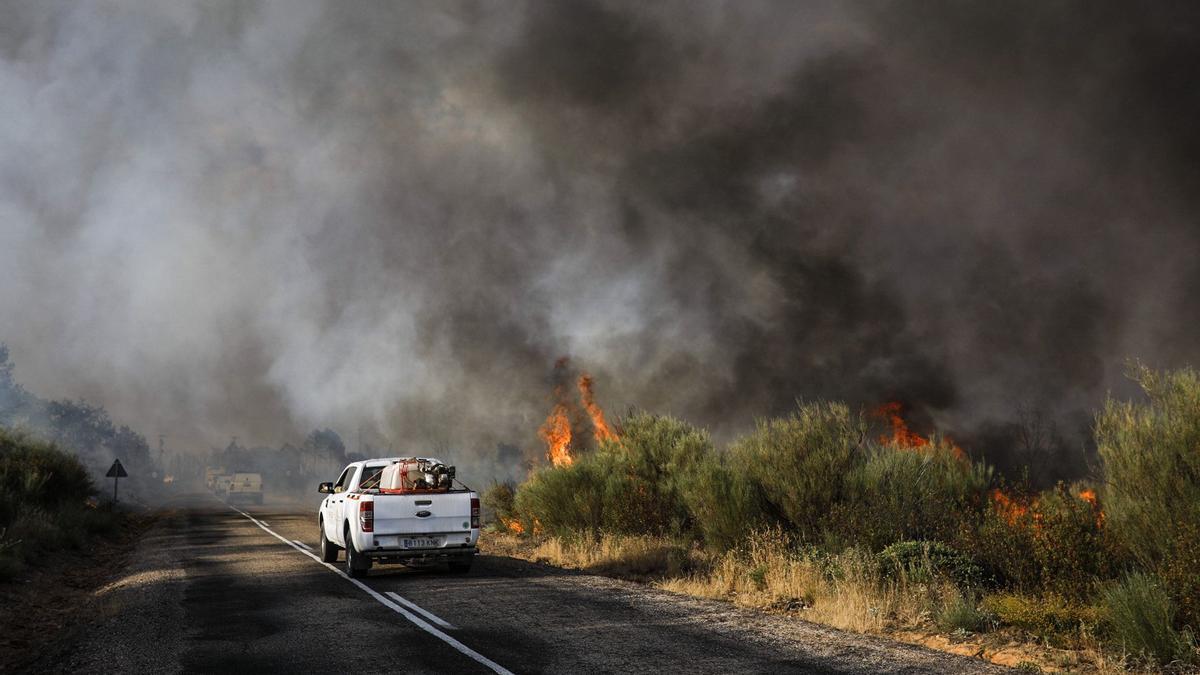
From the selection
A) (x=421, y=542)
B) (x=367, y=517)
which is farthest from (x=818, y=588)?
(x=367, y=517)

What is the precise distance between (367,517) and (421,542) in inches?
38.9

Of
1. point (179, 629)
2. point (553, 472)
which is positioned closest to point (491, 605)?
point (179, 629)

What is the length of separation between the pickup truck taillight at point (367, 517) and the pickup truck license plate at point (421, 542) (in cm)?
58

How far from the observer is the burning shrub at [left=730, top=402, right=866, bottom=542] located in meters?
13.7

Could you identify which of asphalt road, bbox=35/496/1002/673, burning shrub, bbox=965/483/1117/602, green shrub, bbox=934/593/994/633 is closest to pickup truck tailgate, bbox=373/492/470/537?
asphalt road, bbox=35/496/1002/673

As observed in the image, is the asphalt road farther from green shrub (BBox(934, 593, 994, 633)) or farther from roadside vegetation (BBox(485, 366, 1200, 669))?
roadside vegetation (BBox(485, 366, 1200, 669))

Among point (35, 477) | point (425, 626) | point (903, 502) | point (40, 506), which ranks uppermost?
point (35, 477)

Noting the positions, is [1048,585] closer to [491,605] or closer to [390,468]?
[491,605]

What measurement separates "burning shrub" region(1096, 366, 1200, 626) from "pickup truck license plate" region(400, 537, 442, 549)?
9741mm

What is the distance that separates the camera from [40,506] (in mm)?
22141

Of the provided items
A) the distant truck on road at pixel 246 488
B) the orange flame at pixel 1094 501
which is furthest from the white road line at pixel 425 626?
the distant truck on road at pixel 246 488

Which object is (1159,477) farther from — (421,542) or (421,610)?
(421,542)

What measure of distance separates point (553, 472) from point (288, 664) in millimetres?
12537

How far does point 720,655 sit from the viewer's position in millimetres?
7941
